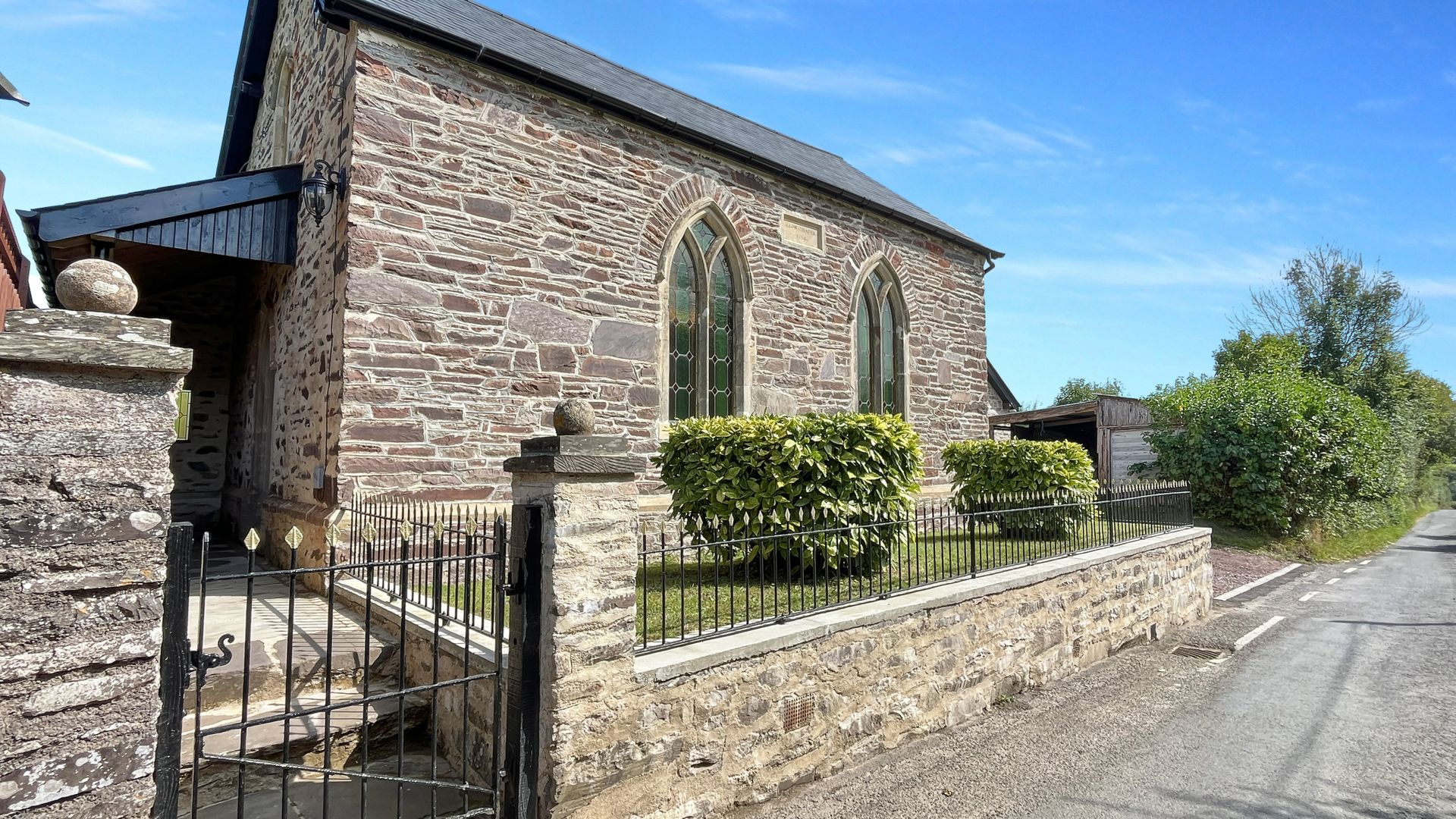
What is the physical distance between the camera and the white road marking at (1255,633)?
840 centimetres

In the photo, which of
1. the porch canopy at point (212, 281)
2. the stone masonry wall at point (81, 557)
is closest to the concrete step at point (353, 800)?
the stone masonry wall at point (81, 557)

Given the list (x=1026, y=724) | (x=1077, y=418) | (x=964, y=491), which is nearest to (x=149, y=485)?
(x=1026, y=724)

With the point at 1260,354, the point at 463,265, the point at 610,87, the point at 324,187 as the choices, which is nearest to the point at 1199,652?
the point at 463,265

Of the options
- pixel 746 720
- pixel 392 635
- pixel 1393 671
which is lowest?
pixel 1393 671

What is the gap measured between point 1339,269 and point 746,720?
32.8 metres

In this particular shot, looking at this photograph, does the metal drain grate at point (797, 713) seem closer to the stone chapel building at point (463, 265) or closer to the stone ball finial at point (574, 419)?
the stone ball finial at point (574, 419)

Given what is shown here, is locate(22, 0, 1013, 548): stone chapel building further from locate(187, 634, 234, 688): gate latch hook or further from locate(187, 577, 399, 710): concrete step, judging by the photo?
locate(187, 634, 234, 688): gate latch hook

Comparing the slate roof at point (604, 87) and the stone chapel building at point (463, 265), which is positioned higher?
the slate roof at point (604, 87)

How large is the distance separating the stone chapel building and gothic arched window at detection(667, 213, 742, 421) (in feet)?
0.12

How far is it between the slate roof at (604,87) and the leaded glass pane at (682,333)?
174 cm

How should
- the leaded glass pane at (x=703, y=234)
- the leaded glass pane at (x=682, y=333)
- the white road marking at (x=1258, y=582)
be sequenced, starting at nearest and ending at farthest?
the leaded glass pane at (x=682, y=333), the leaded glass pane at (x=703, y=234), the white road marking at (x=1258, y=582)

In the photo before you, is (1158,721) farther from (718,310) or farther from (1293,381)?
(1293,381)

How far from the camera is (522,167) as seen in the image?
26.9ft

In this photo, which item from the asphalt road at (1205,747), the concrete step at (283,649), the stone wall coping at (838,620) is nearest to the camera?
the stone wall coping at (838,620)
